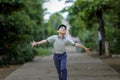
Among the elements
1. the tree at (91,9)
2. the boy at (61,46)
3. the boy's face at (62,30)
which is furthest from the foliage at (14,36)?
the boy's face at (62,30)

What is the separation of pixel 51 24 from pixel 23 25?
44379 mm

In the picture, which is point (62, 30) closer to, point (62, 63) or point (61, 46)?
point (61, 46)

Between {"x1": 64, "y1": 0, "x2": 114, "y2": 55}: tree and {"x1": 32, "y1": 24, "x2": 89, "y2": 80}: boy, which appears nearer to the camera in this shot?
{"x1": 32, "y1": 24, "x2": 89, "y2": 80}: boy

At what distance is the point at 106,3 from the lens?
2528cm

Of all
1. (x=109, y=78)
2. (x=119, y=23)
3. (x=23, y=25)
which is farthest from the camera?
(x=23, y=25)

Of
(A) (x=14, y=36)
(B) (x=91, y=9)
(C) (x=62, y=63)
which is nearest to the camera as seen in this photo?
(C) (x=62, y=63)

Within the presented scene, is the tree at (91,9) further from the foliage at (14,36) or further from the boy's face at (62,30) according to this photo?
the boy's face at (62,30)

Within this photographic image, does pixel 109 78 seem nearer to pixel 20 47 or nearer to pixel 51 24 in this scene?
pixel 20 47

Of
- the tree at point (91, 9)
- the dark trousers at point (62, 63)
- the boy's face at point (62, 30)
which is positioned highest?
the tree at point (91, 9)

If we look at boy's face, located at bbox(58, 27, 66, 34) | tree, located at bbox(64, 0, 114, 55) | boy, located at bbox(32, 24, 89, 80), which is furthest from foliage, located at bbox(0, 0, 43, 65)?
boy's face, located at bbox(58, 27, 66, 34)

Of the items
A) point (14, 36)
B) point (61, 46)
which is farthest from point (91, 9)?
point (61, 46)

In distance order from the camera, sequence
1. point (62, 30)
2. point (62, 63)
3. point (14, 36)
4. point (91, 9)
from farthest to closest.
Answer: point (91, 9)
point (14, 36)
point (62, 63)
point (62, 30)

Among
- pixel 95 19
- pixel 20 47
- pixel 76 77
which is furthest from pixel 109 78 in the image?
pixel 95 19

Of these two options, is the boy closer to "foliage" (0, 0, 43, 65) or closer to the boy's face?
the boy's face
